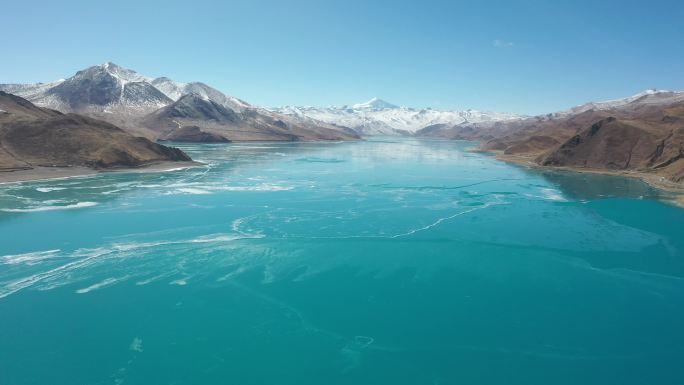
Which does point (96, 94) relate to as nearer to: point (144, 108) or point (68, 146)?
point (144, 108)

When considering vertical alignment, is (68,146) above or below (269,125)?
below

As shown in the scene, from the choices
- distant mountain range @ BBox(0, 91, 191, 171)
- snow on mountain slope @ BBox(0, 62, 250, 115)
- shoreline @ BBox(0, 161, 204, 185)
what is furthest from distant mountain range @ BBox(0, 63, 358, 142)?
shoreline @ BBox(0, 161, 204, 185)

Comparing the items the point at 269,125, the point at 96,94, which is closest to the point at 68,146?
the point at 269,125

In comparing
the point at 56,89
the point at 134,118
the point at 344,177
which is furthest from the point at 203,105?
the point at 344,177

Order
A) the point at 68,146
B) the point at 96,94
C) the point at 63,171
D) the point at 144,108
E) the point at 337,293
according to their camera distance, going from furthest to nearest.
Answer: the point at 144,108
the point at 96,94
the point at 68,146
the point at 63,171
the point at 337,293

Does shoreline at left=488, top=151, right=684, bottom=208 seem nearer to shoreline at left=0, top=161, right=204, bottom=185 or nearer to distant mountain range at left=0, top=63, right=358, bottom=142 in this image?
shoreline at left=0, top=161, right=204, bottom=185
